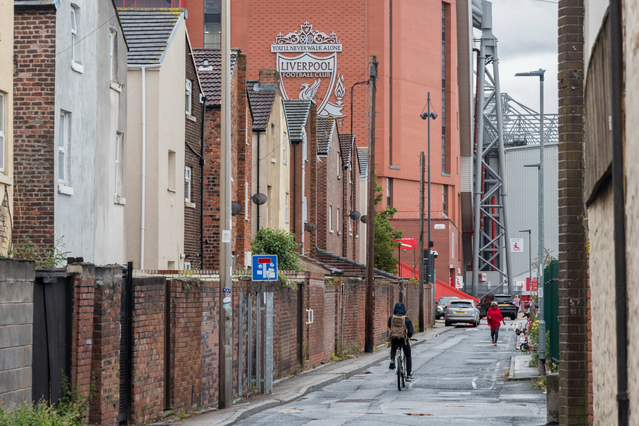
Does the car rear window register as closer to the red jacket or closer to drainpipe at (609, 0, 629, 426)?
the red jacket

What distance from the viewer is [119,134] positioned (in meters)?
23.9

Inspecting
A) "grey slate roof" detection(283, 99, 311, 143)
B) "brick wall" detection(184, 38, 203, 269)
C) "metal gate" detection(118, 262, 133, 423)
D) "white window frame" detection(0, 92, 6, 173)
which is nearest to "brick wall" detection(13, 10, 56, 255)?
"white window frame" detection(0, 92, 6, 173)

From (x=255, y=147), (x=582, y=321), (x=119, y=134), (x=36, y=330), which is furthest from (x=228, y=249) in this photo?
(x=255, y=147)

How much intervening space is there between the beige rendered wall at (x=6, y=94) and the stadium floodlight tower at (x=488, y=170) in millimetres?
73220

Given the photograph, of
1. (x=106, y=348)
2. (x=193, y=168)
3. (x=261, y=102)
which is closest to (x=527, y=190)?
(x=261, y=102)

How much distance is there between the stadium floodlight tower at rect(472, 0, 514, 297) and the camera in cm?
8856

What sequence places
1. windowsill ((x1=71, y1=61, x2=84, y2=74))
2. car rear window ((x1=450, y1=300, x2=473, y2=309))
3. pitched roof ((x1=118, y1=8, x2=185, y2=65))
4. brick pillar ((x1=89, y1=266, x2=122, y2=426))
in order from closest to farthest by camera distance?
brick pillar ((x1=89, y1=266, x2=122, y2=426)) → windowsill ((x1=71, y1=61, x2=84, y2=74)) → pitched roof ((x1=118, y1=8, x2=185, y2=65)) → car rear window ((x1=450, y1=300, x2=473, y2=309))

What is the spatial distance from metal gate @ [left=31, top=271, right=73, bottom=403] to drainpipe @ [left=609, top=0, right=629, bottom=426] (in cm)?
655

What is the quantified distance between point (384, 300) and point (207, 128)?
1317cm

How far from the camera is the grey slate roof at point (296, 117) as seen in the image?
39.9 metres

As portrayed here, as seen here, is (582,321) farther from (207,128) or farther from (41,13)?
(207,128)

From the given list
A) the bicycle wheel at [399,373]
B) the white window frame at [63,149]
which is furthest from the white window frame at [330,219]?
the bicycle wheel at [399,373]

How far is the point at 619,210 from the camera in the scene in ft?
15.3

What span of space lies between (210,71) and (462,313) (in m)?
26.4
